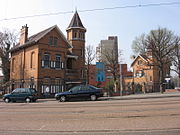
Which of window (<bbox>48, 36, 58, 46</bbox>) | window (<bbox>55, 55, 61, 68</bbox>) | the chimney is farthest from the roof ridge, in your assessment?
window (<bbox>55, 55, 61, 68</bbox>)

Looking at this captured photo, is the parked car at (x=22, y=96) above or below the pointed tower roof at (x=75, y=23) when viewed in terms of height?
below

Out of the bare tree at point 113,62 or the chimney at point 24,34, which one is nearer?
the chimney at point 24,34

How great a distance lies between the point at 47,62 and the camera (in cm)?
3512

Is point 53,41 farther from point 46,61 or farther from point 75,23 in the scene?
point 75,23

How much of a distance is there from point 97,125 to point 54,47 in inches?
1119

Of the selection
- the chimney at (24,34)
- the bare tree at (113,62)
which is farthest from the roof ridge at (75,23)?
the bare tree at (113,62)

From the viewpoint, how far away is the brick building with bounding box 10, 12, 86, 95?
112 feet

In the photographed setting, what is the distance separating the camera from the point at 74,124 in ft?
31.6

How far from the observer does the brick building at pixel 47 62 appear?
34219mm

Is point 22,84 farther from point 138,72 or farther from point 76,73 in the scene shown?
point 138,72

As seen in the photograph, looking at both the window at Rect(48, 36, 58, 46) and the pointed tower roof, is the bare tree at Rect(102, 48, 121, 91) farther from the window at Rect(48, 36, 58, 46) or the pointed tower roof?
the window at Rect(48, 36, 58, 46)

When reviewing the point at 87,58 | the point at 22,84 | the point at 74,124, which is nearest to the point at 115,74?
the point at 87,58

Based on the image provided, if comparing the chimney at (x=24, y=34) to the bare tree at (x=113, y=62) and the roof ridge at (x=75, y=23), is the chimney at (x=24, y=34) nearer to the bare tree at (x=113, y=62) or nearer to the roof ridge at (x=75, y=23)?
the roof ridge at (x=75, y=23)

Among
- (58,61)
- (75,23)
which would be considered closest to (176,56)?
(75,23)
